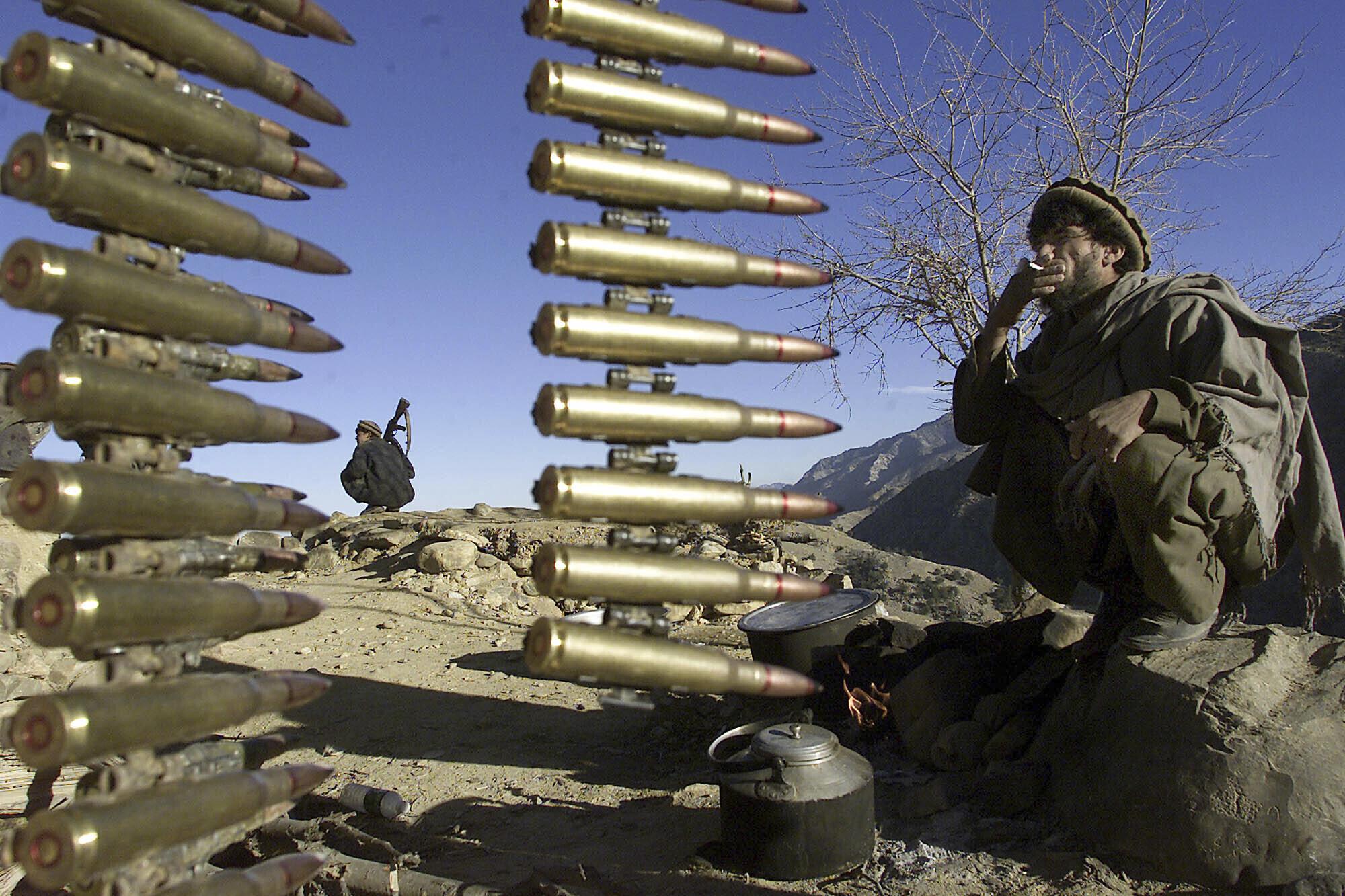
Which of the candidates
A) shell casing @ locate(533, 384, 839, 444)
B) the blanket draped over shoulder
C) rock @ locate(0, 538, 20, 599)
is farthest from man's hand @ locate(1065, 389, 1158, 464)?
A: rock @ locate(0, 538, 20, 599)

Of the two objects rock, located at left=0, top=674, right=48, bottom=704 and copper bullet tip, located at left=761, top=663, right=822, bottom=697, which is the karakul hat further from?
rock, located at left=0, top=674, right=48, bottom=704

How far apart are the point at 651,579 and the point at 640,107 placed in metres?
1.15

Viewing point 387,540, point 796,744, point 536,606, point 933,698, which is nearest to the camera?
point 796,744

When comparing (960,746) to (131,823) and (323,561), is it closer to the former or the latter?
(131,823)

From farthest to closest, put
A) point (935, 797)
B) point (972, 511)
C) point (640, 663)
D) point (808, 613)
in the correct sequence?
point (972, 511) < point (808, 613) < point (935, 797) < point (640, 663)

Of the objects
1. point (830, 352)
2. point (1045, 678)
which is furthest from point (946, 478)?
point (830, 352)

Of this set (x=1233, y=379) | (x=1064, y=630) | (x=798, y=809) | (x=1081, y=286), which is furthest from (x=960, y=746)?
(x=1081, y=286)

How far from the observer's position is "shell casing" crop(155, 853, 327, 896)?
2.22 metres

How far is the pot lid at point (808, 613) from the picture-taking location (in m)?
6.36

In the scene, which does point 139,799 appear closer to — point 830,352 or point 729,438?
point 729,438

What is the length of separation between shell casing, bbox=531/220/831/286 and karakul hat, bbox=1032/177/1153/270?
289 cm

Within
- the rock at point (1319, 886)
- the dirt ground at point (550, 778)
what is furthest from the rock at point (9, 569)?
the rock at point (1319, 886)

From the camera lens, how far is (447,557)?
38.7 feet

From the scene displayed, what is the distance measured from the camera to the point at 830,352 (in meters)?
2.42
